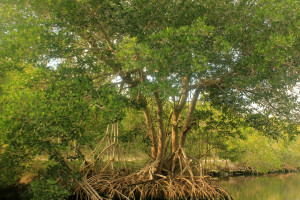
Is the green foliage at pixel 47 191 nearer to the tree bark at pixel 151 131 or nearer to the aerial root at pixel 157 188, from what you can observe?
the aerial root at pixel 157 188

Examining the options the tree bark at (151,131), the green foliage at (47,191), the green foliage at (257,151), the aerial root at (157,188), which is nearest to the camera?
the green foliage at (47,191)

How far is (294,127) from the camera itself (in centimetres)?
729

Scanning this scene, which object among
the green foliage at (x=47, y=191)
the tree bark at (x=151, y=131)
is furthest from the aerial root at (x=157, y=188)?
the green foliage at (x=47, y=191)

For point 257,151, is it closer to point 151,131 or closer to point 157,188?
point 151,131

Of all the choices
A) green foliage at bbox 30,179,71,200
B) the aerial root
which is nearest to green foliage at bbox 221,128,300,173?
the aerial root

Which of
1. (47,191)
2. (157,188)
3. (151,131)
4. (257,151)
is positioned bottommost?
(157,188)

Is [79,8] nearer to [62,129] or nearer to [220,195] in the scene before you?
[62,129]

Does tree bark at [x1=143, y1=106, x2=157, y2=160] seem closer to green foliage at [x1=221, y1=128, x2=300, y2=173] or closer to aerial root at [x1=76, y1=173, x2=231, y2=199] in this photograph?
aerial root at [x1=76, y1=173, x2=231, y2=199]

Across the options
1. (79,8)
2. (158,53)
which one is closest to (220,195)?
(158,53)

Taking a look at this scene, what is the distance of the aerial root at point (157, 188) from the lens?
289 inches

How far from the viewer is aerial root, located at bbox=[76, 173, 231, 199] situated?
734 cm

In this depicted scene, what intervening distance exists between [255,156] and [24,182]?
1461cm

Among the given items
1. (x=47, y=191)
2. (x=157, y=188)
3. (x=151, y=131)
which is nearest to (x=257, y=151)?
(x=151, y=131)

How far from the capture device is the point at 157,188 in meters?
7.71
